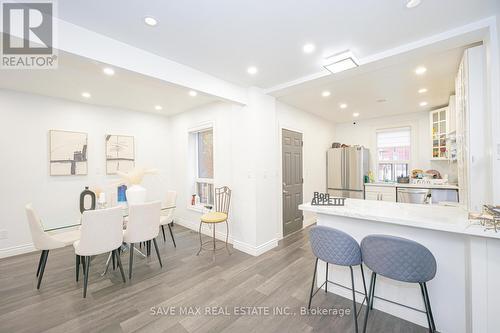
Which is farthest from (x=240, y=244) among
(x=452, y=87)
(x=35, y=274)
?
(x=452, y=87)

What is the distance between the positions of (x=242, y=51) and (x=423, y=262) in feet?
8.36

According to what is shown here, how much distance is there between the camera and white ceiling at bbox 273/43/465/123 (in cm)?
259

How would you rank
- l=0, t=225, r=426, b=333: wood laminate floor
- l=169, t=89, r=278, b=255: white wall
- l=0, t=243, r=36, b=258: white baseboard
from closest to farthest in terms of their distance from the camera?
1. l=0, t=225, r=426, b=333: wood laminate floor
2. l=0, t=243, r=36, b=258: white baseboard
3. l=169, t=89, r=278, b=255: white wall

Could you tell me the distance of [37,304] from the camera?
2137 millimetres

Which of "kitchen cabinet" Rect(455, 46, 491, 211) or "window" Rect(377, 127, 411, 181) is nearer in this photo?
"kitchen cabinet" Rect(455, 46, 491, 211)

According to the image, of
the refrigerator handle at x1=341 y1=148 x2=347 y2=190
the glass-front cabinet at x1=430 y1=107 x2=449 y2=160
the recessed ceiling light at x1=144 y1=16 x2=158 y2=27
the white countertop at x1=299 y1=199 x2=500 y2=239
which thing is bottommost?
the white countertop at x1=299 y1=199 x2=500 y2=239

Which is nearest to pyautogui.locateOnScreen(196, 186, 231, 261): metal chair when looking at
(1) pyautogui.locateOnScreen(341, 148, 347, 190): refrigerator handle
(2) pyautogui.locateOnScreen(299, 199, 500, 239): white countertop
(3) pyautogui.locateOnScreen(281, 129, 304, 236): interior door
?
(3) pyautogui.locateOnScreen(281, 129, 304, 236): interior door

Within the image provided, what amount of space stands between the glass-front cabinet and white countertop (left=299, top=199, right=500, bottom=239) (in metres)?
3.10

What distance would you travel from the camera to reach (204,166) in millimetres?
4645

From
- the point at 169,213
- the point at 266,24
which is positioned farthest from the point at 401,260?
the point at 169,213

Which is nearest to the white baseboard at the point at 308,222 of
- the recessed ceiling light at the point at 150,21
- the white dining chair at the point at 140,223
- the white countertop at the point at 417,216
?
the white countertop at the point at 417,216

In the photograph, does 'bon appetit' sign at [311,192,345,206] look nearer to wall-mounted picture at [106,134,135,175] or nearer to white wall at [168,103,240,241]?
white wall at [168,103,240,241]

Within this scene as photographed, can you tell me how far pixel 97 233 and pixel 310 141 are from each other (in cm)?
437

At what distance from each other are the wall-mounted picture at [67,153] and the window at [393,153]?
6.90m
